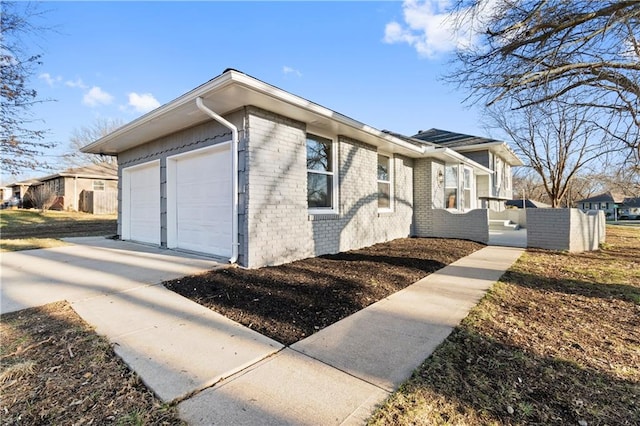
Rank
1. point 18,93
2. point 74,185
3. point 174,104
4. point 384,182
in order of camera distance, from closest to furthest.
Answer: point 174,104 < point 384,182 < point 18,93 < point 74,185

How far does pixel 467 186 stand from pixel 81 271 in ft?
45.0

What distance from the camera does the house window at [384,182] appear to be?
9.45m

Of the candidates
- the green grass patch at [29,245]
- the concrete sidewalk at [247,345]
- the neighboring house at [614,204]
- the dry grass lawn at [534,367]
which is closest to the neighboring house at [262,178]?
the concrete sidewalk at [247,345]

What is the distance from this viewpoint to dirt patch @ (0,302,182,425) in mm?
1937

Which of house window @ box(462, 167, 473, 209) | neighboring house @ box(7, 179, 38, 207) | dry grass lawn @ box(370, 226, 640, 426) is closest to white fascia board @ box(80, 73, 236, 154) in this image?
dry grass lawn @ box(370, 226, 640, 426)

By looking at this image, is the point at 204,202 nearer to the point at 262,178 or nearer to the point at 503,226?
the point at 262,178

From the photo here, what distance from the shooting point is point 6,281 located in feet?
16.1

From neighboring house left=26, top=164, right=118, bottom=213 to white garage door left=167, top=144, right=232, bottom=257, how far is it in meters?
19.1

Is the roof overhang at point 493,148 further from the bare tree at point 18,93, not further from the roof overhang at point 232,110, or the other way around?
the bare tree at point 18,93

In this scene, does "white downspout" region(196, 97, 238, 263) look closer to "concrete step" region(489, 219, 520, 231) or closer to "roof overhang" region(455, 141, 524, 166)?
"concrete step" region(489, 219, 520, 231)

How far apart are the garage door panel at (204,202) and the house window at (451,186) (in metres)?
8.74

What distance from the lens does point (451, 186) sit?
11.9m

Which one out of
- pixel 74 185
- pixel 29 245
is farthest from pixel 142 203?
pixel 74 185

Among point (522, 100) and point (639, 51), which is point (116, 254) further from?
point (639, 51)
